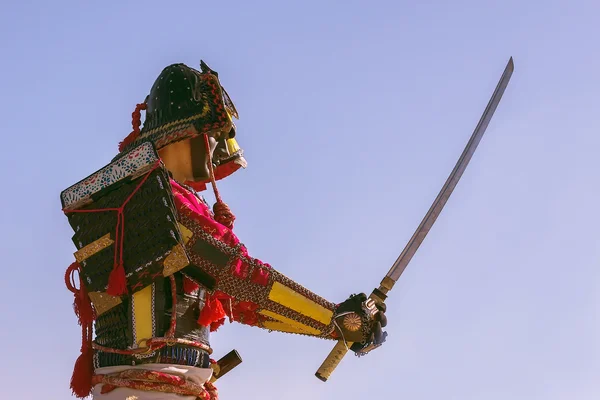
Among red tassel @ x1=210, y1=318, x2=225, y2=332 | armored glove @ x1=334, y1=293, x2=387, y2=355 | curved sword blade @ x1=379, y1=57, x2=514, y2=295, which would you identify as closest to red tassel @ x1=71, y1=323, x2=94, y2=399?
red tassel @ x1=210, y1=318, x2=225, y2=332

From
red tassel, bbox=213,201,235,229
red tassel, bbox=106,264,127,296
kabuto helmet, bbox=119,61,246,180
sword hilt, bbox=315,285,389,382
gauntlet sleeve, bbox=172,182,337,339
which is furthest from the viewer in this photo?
red tassel, bbox=213,201,235,229

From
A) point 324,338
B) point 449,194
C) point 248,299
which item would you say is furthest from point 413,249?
point 248,299

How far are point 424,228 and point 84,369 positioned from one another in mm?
2562

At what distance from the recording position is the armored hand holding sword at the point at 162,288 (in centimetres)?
532

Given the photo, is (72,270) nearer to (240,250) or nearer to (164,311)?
(164,311)

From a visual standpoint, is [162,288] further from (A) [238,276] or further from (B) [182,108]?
(B) [182,108]

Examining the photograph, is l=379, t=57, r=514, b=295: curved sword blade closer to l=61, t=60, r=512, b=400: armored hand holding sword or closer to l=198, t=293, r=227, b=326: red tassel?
l=61, t=60, r=512, b=400: armored hand holding sword

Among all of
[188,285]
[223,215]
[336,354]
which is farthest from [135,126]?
[336,354]

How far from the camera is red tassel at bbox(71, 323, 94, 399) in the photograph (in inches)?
222

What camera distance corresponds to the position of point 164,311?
5.43 metres

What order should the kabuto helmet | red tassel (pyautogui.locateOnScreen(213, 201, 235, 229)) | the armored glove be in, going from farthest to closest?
red tassel (pyautogui.locateOnScreen(213, 201, 235, 229))
the kabuto helmet
the armored glove

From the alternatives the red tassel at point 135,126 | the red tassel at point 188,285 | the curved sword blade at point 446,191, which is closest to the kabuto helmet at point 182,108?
the red tassel at point 135,126

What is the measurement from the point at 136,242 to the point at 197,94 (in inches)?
50.6

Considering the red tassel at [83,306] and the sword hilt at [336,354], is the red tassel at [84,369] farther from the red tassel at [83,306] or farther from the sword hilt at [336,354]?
the sword hilt at [336,354]
